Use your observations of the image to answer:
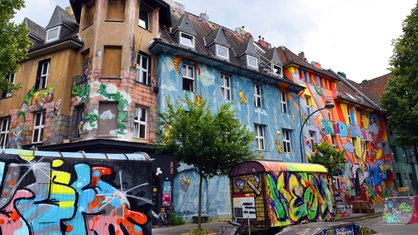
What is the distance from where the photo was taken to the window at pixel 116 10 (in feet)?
60.6

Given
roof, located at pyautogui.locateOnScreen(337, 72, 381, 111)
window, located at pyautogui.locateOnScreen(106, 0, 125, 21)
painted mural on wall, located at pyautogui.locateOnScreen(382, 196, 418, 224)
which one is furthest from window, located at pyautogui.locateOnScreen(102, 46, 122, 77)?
roof, located at pyautogui.locateOnScreen(337, 72, 381, 111)

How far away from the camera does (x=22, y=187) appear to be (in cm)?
778

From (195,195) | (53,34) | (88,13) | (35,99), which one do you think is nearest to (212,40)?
(88,13)

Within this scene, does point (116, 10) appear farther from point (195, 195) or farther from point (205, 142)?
point (195, 195)

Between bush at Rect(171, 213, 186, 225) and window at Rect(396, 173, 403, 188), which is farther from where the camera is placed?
window at Rect(396, 173, 403, 188)

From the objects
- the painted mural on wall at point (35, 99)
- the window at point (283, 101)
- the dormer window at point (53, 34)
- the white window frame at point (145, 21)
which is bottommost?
the painted mural on wall at point (35, 99)

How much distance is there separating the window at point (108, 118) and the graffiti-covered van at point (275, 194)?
7014 millimetres

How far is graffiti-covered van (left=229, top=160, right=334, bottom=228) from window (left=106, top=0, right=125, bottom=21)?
11.9 meters

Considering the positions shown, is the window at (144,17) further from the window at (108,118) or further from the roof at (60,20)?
the window at (108,118)

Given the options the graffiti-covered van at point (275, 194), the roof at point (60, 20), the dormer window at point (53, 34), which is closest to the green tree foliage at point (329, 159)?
the graffiti-covered van at point (275, 194)

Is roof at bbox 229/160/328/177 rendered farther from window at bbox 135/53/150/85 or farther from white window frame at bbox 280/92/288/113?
white window frame at bbox 280/92/288/113

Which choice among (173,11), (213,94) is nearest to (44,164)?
(213,94)

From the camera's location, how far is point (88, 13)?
19594 millimetres

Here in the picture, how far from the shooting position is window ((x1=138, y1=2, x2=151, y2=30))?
1947 centimetres
